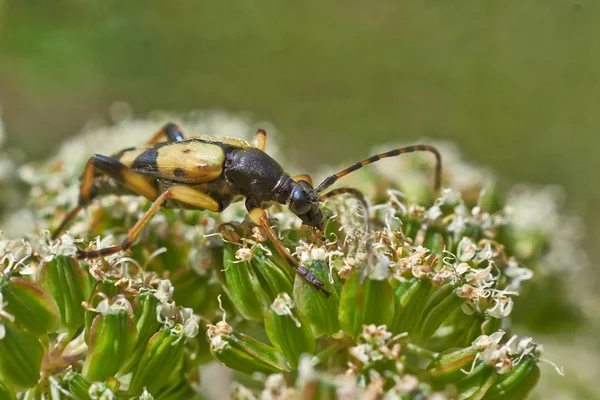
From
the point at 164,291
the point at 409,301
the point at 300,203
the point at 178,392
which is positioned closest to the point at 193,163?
the point at 300,203

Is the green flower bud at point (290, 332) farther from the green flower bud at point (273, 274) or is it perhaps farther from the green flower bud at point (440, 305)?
the green flower bud at point (440, 305)

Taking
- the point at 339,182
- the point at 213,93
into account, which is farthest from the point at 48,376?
the point at 213,93

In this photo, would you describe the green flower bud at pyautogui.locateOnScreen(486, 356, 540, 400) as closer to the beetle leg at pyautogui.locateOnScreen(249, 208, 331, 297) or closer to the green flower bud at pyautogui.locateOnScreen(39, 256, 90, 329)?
the beetle leg at pyautogui.locateOnScreen(249, 208, 331, 297)

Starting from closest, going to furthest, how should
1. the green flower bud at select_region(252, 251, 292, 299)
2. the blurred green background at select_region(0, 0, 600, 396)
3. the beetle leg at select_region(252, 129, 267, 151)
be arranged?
the green flower bud at select_region(252, 251, 292, 299), the beetle leg at select_region(252, 129, 267, 151), the blurred green background at select_region(0, 0, 600, 396)

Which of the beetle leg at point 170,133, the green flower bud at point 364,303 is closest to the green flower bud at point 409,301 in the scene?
the green flower bud at point 364,303

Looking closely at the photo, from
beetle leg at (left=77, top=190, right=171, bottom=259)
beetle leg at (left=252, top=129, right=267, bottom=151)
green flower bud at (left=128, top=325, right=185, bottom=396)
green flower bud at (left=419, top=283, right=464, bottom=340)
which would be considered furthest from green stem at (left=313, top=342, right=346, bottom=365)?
beetle leg at (left=252, top=129, right=267, bottom=151)

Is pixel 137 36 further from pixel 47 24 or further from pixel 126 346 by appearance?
pixel 126 346
